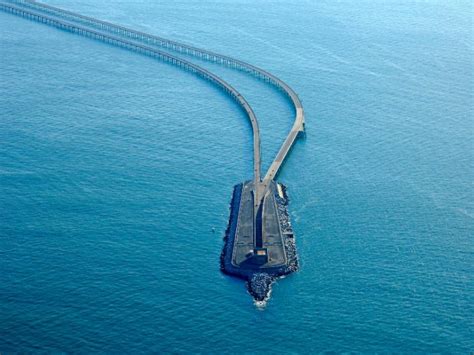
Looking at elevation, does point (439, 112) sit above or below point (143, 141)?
above

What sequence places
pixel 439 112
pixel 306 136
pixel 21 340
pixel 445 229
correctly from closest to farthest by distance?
pixel 21 340 < pixel 445 229 < pixel 306 136 < pixel 439 112

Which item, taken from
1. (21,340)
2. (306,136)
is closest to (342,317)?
(21,340)

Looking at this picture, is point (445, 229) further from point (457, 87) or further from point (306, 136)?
point (457, 87)

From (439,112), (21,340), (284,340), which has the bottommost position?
(21,340)

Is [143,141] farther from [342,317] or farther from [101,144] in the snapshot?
[342,317]

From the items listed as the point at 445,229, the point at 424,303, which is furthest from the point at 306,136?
the point at 424,303

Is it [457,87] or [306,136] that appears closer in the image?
[306,136]

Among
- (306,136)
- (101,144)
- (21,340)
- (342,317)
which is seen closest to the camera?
(21,340)
